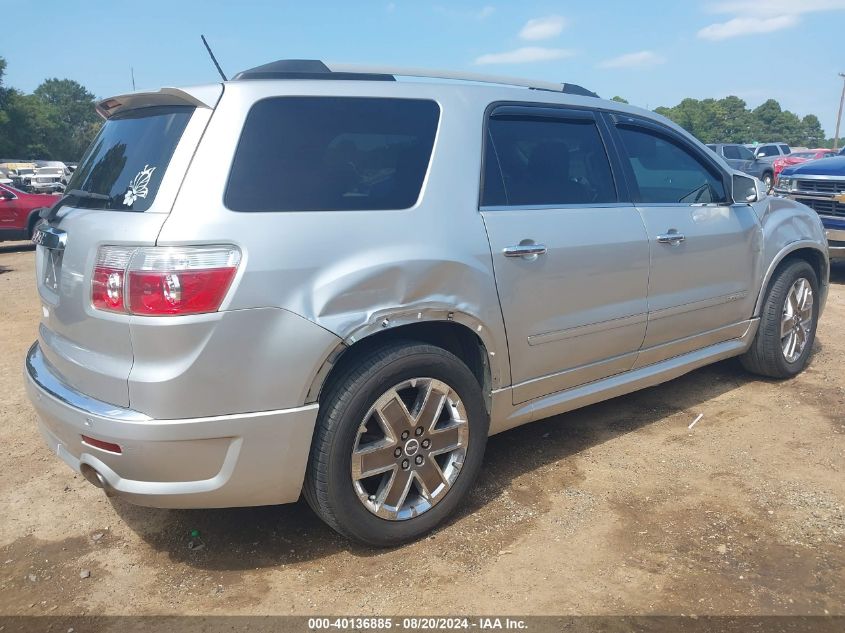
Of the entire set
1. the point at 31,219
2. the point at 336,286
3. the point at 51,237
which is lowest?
the point at 31,219

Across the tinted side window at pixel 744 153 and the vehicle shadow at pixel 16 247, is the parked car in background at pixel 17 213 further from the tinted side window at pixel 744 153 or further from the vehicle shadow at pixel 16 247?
the tinted side window at pixel 744 153

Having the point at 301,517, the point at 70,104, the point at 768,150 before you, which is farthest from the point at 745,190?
the point at 70,104

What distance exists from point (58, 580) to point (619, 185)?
3177 millimetres

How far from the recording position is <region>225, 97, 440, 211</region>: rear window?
2547 millimetres

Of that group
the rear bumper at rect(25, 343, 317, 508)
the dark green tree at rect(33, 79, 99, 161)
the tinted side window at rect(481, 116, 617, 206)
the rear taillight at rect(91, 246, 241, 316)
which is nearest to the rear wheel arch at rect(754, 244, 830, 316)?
the tinted side window at rect(481, 116, 617, 206)

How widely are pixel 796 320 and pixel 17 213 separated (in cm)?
1431

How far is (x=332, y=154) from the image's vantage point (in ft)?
9.00

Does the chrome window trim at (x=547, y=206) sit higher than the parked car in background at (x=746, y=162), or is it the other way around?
the chrome window trim at (x=547, y=206)

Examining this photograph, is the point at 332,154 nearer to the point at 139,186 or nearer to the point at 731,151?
the point at 139,186

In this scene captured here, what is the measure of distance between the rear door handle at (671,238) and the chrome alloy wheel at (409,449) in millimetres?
1569

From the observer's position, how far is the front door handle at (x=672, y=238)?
12.5 feet

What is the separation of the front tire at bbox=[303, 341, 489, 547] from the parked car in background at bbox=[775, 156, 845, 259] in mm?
6787

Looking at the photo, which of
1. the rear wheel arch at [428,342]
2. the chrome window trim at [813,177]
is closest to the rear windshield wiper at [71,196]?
the rear wheel arch at [428,342]

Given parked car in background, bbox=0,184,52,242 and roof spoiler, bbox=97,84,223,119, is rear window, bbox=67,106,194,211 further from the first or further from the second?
parked car in background, bbox=0,184,52,242
